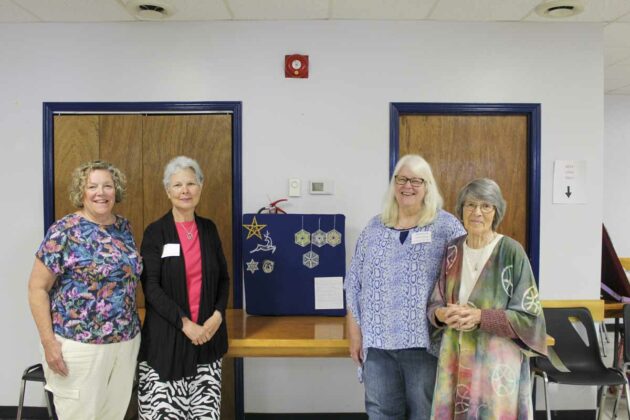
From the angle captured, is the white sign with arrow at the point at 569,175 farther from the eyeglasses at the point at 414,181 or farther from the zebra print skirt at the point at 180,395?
the zebra print skirt at the point at 180,395

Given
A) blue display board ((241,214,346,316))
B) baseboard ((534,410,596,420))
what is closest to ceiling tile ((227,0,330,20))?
blue display board ((241,214,346,316))

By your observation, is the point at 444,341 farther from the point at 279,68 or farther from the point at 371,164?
the point at 279,68

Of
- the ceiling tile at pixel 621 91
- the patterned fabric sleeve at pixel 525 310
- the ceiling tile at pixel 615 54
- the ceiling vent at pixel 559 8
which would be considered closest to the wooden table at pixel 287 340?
the patterned fabric sleeve at pixel 525 310

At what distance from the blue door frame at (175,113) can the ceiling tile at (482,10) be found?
1327mm

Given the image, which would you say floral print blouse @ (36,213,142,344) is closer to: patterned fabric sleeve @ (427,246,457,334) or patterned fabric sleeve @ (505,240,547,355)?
patterned fabric sleeve @ (427,246,457,334)

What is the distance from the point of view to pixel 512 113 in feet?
9.41

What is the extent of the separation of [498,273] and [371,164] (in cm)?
139

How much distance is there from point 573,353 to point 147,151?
295 centimetres

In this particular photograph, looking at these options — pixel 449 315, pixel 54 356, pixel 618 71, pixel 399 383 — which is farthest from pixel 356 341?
pixel 618 71

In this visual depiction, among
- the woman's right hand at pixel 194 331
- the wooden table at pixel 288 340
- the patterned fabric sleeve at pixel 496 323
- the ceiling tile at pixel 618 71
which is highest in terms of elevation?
the ceiling tile at pixel 618 71

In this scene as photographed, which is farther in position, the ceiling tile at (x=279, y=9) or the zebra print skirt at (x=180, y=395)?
the ceiling tile at (x=279, y=9)

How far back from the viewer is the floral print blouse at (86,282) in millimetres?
1805

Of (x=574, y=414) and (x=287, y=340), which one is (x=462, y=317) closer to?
(x=287, y=340)

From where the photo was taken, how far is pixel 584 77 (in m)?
2.84
